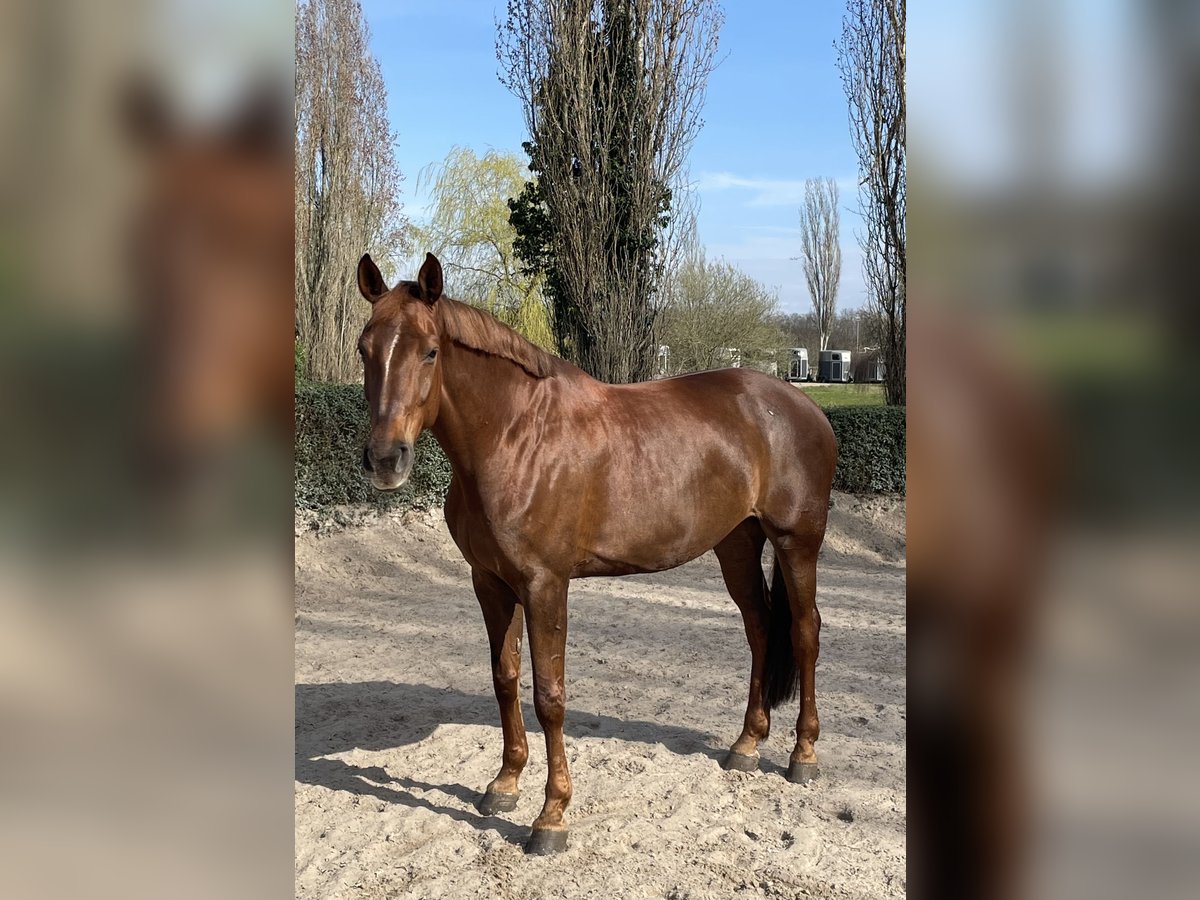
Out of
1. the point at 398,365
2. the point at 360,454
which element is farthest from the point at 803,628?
the point at 360,454

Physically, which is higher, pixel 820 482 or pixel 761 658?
pixel 820 482

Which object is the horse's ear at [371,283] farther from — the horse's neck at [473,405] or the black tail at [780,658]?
the black tail at [780,658]

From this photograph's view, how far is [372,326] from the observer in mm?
Result: 2834

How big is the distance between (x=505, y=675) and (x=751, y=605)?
130cm

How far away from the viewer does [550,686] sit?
333cm

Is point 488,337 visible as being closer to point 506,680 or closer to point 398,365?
A: point 398,365

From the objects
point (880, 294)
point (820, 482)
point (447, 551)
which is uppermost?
point (880, 294)

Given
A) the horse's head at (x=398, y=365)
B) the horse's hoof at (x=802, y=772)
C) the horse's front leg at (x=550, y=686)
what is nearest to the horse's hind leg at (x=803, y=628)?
the horse's hoof at (x=802, y=772)
